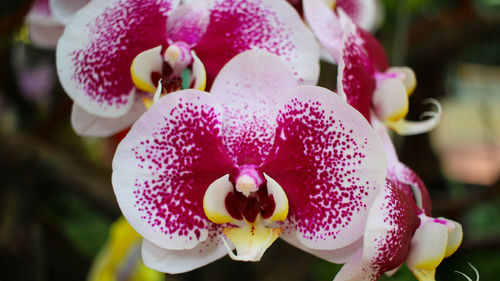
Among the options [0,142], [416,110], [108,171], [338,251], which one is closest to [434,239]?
[338,251]

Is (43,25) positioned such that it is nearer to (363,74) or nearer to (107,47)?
(107,47)

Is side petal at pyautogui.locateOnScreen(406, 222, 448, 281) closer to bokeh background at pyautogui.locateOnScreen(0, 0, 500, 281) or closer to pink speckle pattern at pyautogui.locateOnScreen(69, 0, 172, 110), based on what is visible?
bokeh background at pyautogui.locateOnScreen(0, 0, 500, 281)

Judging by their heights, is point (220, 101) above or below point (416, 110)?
above

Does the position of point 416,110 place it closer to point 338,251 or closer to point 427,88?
point 427,88

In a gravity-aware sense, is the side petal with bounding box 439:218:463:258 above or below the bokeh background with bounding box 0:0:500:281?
above

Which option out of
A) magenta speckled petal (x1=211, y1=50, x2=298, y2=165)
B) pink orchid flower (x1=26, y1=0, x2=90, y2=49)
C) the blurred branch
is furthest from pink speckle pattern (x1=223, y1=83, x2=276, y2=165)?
the blurred branch

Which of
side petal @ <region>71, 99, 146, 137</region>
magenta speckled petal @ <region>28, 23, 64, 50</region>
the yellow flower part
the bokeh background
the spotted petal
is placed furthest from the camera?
the bokeh background

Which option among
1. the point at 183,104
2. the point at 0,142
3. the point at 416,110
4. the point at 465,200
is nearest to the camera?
the point at 183,104

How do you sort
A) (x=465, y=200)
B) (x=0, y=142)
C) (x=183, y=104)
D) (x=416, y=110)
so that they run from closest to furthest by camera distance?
1. (x=183, y=104)
2. (x=0, y=142)
3. (x=465, y=200)
4. (x=416, y=110)
